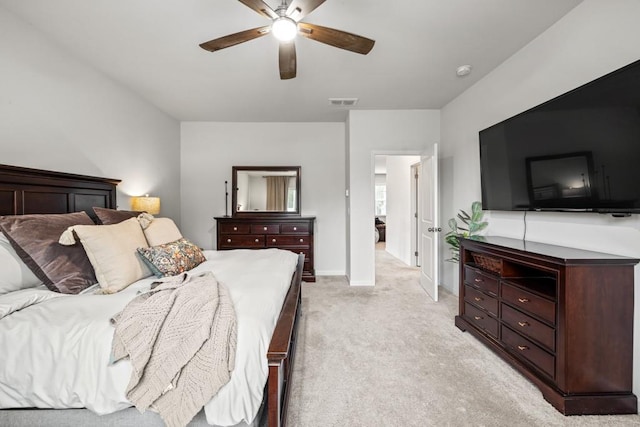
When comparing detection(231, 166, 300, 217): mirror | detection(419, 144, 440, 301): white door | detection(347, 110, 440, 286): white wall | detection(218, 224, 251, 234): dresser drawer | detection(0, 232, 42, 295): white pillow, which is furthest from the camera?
detection(231, 166, 300, 217): mirror

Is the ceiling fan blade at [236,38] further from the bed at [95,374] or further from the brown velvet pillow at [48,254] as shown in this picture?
the bed at [95,374]

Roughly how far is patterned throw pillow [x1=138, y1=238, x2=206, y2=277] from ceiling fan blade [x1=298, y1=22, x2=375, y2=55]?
5.94 feet

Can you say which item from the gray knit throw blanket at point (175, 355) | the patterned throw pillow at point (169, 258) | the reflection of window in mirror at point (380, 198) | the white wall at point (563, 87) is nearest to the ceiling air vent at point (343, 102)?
the white wall at point (563, 87)

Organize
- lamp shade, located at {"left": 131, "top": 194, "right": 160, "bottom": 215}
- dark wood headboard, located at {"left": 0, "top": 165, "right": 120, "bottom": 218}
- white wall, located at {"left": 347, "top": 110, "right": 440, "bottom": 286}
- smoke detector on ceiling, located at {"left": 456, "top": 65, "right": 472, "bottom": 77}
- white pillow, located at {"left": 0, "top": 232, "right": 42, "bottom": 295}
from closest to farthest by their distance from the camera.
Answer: white pillow, located at {"left": 0, "top": 232, "right": 42, "bottom": 295}
dark wood headboard, located at {"left": 0, "top": 165, "right": 120, "bottom": 218}
smoke detector on ceiling, located at {"left": 456, "top": 65, "right": 472, "bottom": 77}
lamp shade, located at {"left": 131, "top": 194, "right": 160, "bottom": 215}
white wall, located at {"left": 347, "top": 110, "right": 440, "bottom": 286}

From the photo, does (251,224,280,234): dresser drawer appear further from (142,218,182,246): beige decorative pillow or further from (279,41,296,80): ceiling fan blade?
(279,41,296,80): ceiling fan blade

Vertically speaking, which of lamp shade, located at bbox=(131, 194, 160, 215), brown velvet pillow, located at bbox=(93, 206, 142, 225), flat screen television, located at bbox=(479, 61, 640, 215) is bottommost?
brown velvet pillow, located at bbox=(93, 206, 142, 225)

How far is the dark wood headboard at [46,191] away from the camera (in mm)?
1798

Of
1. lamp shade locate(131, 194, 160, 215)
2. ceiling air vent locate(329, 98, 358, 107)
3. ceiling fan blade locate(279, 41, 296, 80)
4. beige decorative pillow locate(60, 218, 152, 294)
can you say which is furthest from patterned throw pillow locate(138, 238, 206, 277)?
ceiling air vent locate(329, 98, 358, 107)

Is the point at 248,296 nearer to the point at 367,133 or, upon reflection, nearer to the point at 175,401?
the point at 175,401

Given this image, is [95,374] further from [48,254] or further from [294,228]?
[294,228]

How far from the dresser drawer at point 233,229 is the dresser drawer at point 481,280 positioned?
304 centimetres

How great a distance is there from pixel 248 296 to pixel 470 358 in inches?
73.1

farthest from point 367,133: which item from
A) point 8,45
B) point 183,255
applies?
point 8,45

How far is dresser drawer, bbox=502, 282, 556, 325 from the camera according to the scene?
1624 millimetres
